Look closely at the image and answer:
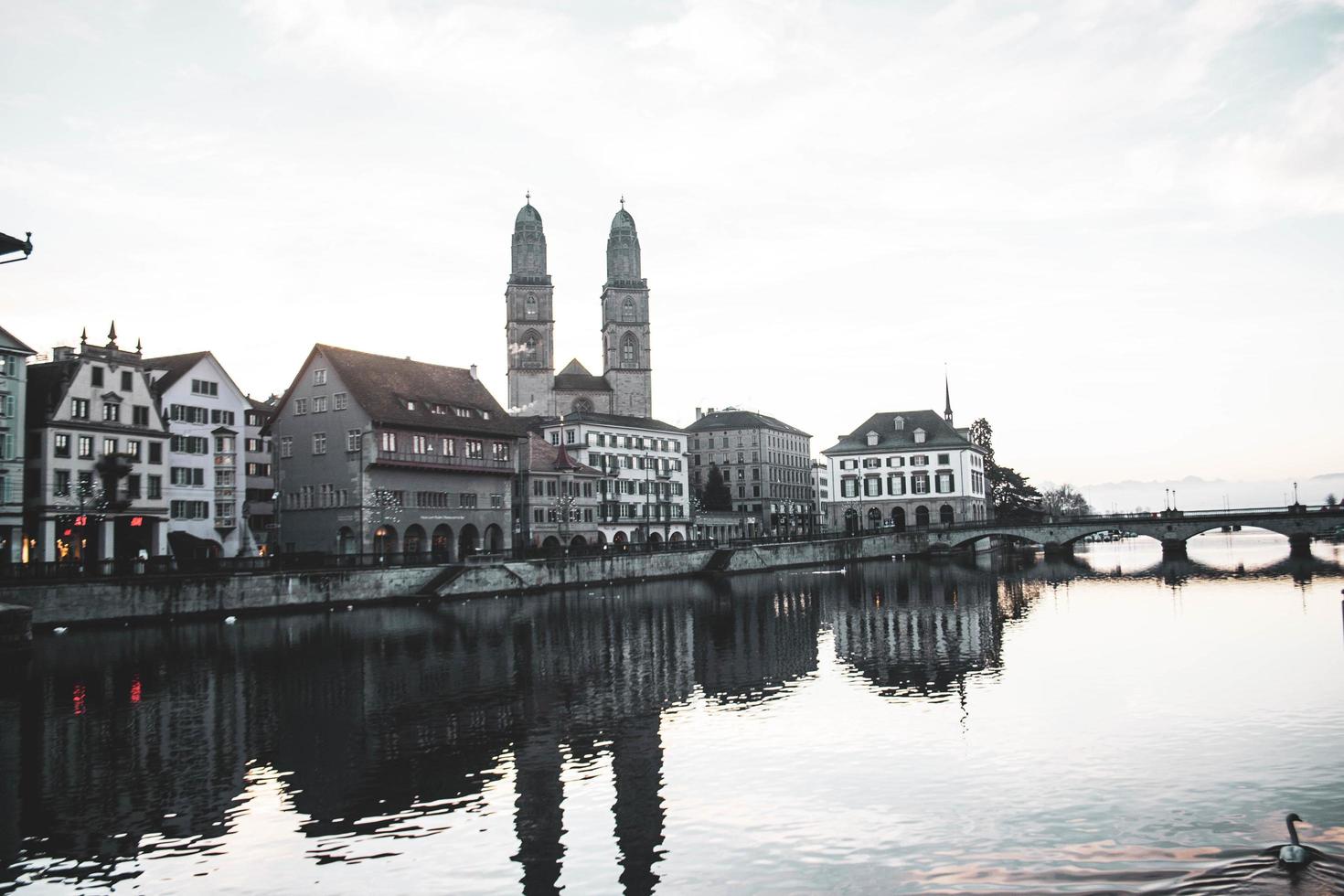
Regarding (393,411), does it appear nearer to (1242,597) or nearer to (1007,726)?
(1242,597)

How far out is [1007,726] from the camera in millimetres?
25234

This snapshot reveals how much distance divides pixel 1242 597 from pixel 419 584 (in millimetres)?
47639

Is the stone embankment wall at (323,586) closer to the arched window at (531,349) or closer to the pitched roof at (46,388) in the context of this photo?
the pitched roof at (46,388)

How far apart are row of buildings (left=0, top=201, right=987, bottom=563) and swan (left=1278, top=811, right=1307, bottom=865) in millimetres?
60599

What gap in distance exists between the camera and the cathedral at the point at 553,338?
528 ft

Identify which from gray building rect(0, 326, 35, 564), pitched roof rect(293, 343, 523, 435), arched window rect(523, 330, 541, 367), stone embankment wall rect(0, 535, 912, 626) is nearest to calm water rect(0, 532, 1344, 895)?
stone embankment wall rect(0, 535, 912, 626)

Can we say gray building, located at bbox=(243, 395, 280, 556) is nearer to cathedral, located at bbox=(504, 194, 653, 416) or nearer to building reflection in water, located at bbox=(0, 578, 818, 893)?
building reflection in water, located at bbox=(0, 578, 818, 893)

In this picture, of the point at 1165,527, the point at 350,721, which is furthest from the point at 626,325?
the point at 350,721

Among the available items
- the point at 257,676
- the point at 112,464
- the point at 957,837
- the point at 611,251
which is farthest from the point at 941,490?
the point at 957,837

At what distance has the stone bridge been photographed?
347ft

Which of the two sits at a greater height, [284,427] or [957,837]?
[284,427]

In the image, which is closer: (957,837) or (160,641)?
(957,837)

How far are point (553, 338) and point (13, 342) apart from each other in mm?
104606

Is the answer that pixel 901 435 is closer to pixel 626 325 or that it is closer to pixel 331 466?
pixel 626 325
